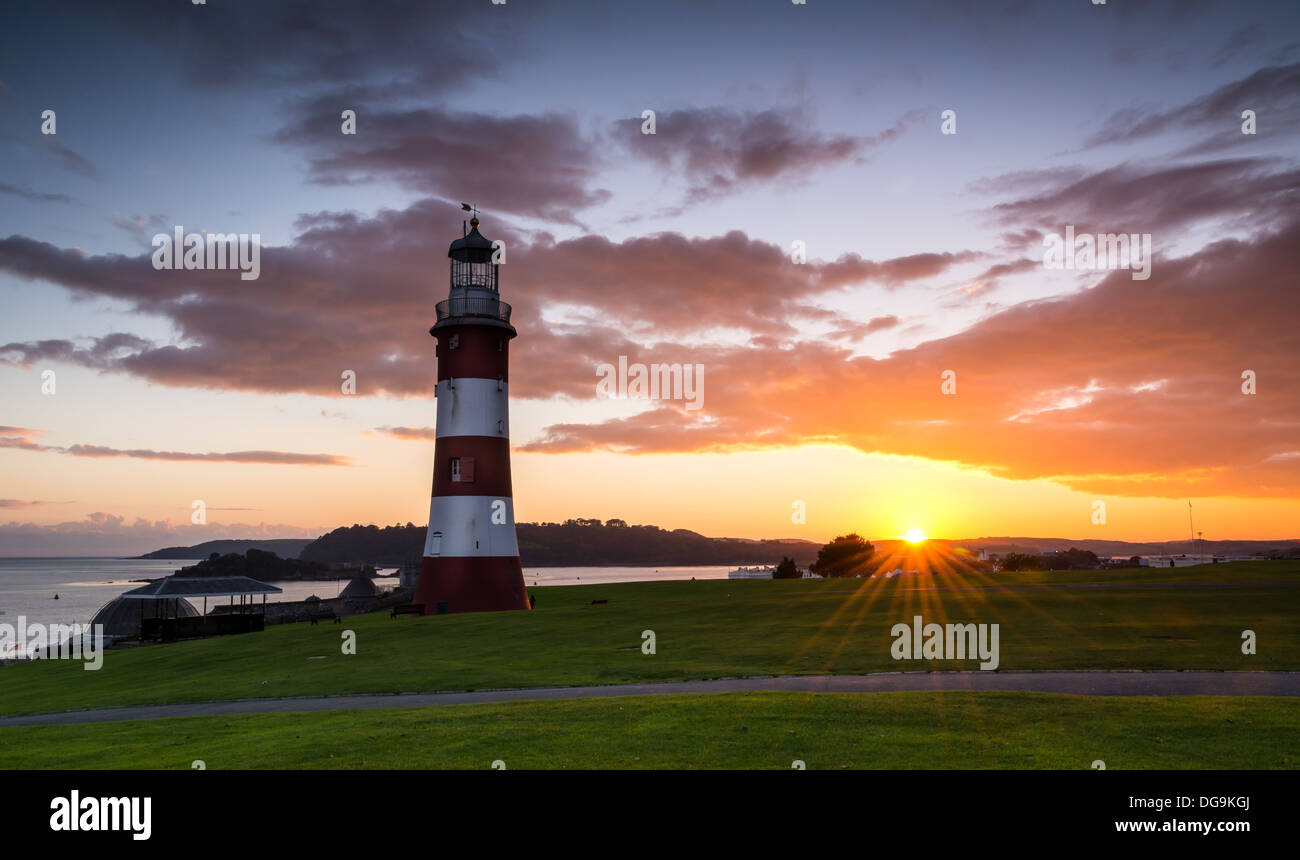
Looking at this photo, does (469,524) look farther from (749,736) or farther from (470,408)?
(749,736)

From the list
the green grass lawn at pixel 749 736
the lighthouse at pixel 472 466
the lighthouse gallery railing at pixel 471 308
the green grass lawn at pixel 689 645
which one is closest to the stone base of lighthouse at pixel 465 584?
the lighthouse at pixel 472 466

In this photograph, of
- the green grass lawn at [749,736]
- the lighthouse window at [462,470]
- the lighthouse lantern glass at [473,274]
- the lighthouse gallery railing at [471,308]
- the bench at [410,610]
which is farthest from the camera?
the lighthouse lantern glass at [473,274]

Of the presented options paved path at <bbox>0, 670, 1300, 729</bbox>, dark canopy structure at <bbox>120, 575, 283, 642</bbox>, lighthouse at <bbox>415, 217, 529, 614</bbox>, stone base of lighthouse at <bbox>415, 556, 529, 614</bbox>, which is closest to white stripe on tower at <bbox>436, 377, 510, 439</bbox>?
lighthouse at <bbox>415, 217, 529, 614</bbox>

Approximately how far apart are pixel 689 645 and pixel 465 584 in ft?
60.7

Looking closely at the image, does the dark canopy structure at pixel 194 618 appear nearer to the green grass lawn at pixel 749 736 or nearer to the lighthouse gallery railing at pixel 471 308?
the lighthouse gallery railing at pixel 471 308

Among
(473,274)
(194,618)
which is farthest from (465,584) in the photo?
(194,618)

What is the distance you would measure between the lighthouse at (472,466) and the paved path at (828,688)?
20.9m

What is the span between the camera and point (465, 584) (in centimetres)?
4159

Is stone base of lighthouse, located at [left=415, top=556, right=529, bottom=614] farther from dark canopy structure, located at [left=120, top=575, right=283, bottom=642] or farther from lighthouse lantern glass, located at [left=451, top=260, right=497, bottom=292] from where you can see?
lighthouse lantern glass, located at [left=451, top=260, right=497, bottom=292]

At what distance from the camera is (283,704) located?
1973 centimetres

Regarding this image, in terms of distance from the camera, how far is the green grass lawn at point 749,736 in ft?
36.2

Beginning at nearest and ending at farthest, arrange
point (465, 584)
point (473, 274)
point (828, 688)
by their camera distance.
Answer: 1. point (828, 688)
2. point (465, 584)
3. point (473, 274)

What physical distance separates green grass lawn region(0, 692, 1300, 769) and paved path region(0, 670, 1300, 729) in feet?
5.59

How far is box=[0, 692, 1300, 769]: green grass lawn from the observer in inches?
434
